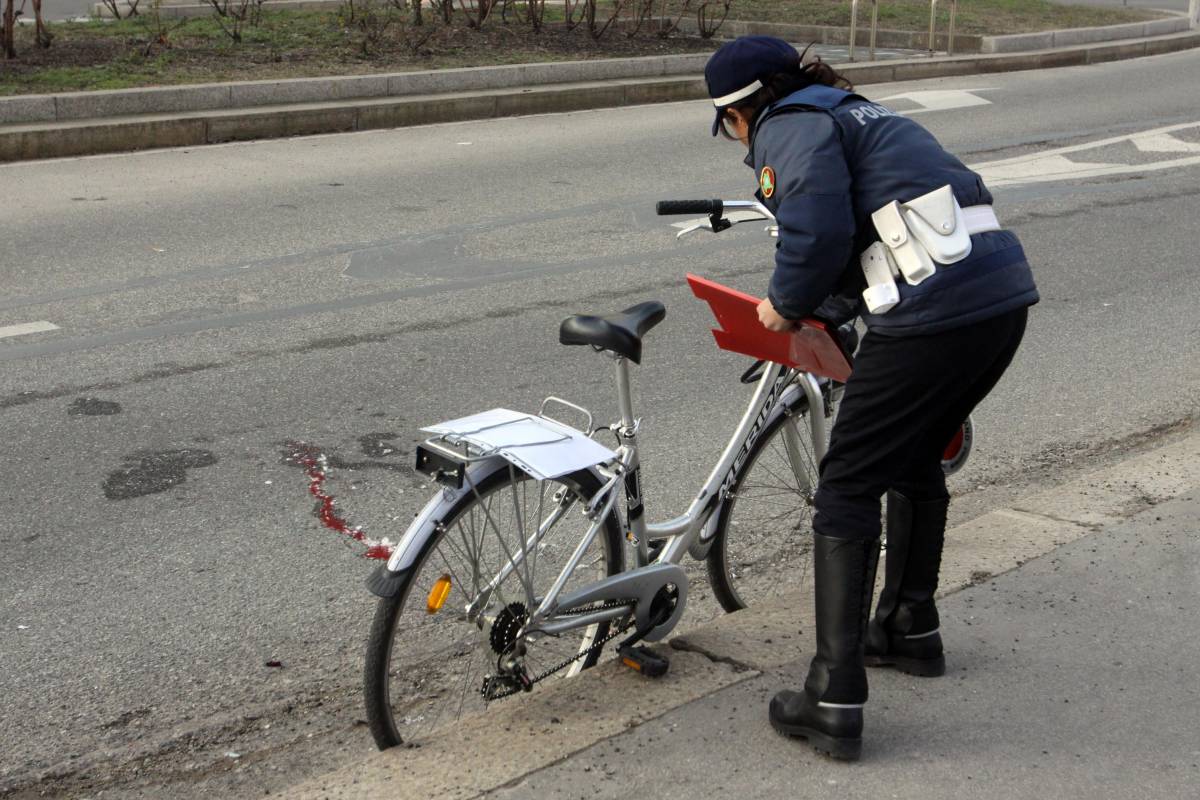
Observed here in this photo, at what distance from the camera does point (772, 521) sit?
435cm

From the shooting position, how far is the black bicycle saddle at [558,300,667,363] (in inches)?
131

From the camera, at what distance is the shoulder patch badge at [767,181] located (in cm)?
305

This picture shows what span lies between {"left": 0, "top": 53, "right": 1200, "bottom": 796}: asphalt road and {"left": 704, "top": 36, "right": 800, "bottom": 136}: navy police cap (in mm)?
1857

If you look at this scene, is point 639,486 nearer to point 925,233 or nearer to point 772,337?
point 772,337

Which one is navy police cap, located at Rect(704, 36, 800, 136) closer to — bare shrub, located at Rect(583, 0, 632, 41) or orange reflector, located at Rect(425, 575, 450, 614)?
orange reflector, located at Rect(425, 575, 450, 614)

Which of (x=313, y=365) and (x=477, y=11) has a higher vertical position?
(x=477, y=11)

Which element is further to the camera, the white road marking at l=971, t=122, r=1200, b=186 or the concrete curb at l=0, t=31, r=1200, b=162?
the concrete curb at l=0, t=31, r=1200, b=162

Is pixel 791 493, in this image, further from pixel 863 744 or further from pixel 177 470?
pixel 177 470

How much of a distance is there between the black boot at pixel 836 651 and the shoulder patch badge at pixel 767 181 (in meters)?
0.79

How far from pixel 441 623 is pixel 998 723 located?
136 centimetres

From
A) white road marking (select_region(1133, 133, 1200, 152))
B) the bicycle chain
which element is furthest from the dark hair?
white road marking (select_region(1133, 133, 1200, 152))

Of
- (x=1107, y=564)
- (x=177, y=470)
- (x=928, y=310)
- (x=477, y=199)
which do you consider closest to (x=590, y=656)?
(x=928, y=310)

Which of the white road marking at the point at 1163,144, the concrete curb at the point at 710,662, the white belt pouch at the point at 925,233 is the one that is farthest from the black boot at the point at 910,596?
the white road marking at the point at 1163,144

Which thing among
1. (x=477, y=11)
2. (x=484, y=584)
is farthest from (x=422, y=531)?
(x=477, y=11)
